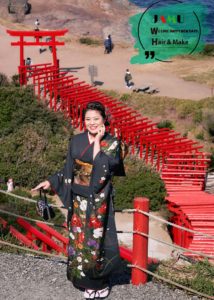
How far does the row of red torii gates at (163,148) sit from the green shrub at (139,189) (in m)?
0.32

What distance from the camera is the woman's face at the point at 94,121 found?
603 centimetres

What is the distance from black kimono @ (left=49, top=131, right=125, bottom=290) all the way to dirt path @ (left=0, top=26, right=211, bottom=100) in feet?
65.6

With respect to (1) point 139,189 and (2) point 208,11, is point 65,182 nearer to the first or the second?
(1) point 139,189

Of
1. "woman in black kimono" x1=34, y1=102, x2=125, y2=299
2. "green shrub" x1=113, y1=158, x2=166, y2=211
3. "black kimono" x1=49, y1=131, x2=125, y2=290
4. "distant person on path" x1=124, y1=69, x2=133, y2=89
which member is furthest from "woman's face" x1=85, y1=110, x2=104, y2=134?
"distant person on path" x1=124, y1=69, x2=133, y2=89

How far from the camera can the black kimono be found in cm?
600

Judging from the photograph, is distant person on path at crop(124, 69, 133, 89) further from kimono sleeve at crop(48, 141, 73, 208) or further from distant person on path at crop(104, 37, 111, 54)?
kimono sleeve at crop(48, 141, 73, 208)

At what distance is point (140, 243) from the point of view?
657 cm

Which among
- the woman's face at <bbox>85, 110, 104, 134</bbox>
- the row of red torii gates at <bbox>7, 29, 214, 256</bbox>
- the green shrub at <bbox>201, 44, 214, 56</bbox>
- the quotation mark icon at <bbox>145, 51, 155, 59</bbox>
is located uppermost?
the green shrub at <bbox>201, 44, 214, 56</bbox>

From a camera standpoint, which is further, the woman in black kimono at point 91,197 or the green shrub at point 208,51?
the green shrub at point 208,51

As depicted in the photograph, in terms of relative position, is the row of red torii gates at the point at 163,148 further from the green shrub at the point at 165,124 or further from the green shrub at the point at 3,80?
the green shrub at the point at 165,124

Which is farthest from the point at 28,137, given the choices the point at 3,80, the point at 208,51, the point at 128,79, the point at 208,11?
the point at 208,11

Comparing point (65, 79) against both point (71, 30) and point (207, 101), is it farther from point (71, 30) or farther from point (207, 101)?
point (71, 30)

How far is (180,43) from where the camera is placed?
39469 mm

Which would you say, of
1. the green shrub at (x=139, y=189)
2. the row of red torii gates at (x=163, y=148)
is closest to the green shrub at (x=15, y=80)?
the row of red torii gates at (x=163, y=148)
